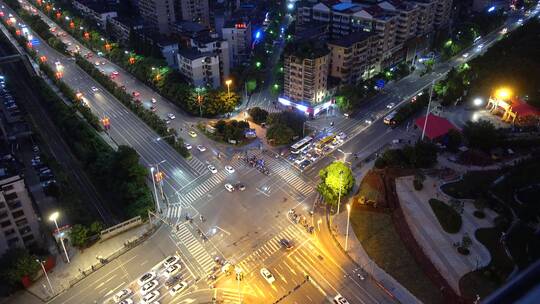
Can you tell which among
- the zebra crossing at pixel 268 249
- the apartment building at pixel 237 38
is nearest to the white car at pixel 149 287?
the zebra crossing at pixel 268 249

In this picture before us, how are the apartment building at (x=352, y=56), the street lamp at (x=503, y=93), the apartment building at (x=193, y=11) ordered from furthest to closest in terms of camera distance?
the apartment building at (x=193, y=11)
the apartment building at (x=352, y=56)
the street lamp at (x=503, y=93)

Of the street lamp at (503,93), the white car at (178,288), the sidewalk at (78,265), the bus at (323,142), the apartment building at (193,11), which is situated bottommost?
the sidewalk at (78,265)

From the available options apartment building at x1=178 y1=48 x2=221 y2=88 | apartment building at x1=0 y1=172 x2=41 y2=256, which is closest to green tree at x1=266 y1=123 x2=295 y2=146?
apartment building at x1=178 y1=48 x2=221 y2=88

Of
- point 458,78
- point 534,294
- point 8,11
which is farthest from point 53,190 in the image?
point 8,11

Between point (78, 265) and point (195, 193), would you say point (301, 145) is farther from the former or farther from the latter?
point (78, 265)

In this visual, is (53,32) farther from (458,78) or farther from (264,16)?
(458,78)

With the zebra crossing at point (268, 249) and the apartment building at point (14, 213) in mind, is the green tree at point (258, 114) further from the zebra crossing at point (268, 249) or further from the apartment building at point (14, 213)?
the apartment building at point (14, 213)
